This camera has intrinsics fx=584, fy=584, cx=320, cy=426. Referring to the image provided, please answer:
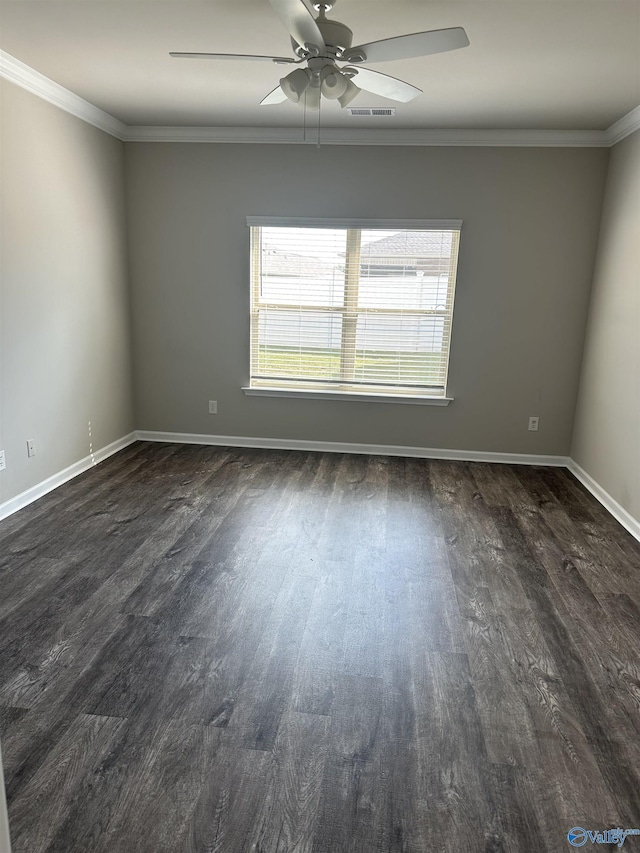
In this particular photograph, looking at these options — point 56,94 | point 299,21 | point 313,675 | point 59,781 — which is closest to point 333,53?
point 299,21

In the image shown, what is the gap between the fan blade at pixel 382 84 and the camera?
99.8 inches

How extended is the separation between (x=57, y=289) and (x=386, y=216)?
2548mm

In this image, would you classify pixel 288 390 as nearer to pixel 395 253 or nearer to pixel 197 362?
pixel 197 362

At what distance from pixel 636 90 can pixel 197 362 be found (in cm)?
367

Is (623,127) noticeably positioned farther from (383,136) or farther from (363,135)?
(363,135)

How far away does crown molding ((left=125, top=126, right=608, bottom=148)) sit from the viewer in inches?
172

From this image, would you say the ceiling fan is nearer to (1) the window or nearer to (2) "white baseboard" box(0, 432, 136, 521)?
(1) the window

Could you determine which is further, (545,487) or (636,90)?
(545,487)

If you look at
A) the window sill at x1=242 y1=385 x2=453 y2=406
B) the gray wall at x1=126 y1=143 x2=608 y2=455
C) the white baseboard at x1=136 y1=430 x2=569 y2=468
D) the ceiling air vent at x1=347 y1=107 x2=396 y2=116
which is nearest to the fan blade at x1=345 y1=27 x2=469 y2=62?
the ceiling air vent at x1=347 y1=107 x2=396 y2=116

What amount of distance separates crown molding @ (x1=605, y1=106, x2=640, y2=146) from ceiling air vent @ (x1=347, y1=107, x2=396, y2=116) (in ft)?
5.09

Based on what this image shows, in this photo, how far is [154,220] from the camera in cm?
491

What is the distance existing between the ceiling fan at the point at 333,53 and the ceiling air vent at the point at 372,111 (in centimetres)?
126

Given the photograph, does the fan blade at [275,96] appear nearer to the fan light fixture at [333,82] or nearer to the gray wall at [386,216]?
the fan light fixture at [333,82]

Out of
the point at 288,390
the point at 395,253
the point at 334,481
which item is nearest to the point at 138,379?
the point at 288,390
